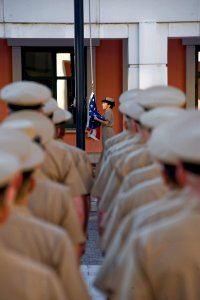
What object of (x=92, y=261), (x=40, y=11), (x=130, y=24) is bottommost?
(x=92, y=261)

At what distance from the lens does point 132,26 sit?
1573 cm

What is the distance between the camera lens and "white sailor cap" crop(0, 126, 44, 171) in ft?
10.6

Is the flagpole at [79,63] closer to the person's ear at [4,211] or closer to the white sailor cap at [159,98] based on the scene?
the white sailor cap at [159,98]

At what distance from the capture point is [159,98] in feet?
19.0

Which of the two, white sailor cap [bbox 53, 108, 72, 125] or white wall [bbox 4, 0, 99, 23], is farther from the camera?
white wall [bbox 4, 0, 99, 23]

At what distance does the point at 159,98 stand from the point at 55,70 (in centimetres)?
1215

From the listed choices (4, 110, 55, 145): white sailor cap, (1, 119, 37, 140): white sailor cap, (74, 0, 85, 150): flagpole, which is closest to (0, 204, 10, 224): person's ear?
(1, 119, 37, 140): white sailor cap

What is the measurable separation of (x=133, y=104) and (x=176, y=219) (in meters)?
3.57

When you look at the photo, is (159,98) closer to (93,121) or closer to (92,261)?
(92,261)

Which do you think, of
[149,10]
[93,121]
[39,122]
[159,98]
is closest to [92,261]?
[159,98]

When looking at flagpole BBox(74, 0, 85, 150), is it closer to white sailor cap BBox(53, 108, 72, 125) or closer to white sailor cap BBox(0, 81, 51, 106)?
white sailor cap BBox(53, 108, 72, 125)

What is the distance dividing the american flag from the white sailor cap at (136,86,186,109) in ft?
32.5

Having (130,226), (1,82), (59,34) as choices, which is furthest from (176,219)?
(1,82)

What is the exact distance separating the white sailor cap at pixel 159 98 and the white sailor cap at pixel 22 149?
238cm
